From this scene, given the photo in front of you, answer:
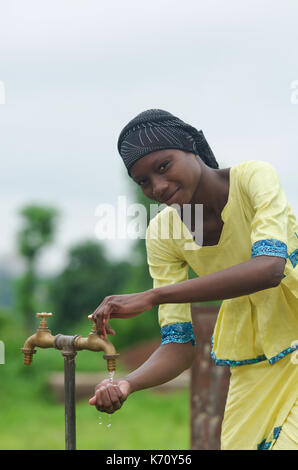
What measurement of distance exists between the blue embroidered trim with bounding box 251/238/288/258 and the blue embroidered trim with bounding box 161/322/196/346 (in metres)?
0.70

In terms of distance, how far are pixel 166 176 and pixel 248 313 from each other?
73 centimetres

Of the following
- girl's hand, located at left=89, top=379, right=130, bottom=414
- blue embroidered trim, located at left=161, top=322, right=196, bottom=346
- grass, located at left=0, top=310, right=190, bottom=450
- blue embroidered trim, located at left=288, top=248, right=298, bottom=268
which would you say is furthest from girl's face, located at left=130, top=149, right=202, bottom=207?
grass, located at left=0, top=310, right=190, bottom=450

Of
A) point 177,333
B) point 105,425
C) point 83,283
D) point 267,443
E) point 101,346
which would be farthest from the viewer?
point 83,283

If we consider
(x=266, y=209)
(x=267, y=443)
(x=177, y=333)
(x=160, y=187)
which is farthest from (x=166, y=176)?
(x=267, y=443)

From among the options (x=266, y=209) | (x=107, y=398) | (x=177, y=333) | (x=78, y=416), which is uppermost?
(x=266, y=209)

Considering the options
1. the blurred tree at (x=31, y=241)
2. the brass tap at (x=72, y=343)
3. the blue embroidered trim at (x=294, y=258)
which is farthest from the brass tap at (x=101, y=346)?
the blurred tree at (x=31, y=241)

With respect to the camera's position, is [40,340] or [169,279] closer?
[40,340]

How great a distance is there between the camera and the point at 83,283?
1802 centimetres

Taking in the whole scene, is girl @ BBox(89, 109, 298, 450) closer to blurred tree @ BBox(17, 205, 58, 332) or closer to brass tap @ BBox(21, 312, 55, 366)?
brass tap @ BBox(21, 312, 55, 366)

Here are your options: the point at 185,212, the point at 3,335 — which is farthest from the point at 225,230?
the point at 3,335

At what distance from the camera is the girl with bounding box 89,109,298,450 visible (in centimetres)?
248

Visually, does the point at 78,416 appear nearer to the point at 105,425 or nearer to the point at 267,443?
the point at 105,425

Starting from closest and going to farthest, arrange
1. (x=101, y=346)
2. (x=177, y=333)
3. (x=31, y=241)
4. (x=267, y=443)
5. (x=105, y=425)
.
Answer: (x=101, y=346), (x=267, y=443), (x=177, y=333), (x=105, y=425), (x=31, y=241)

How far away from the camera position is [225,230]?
115 inches
